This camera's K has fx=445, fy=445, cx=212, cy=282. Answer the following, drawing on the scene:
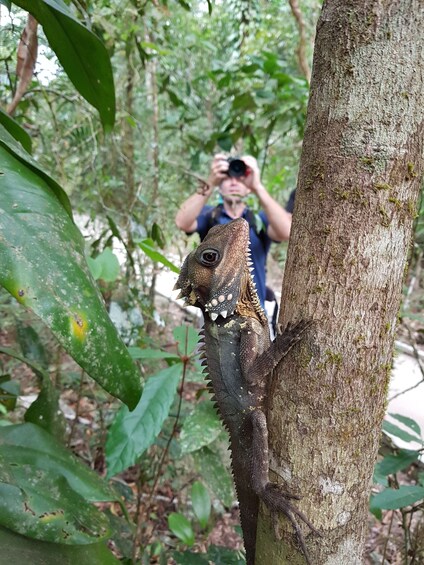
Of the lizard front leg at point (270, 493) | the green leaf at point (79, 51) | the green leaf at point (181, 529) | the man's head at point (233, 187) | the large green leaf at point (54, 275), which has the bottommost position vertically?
the green leaf at point (181, 529)

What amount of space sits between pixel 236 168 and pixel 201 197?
33 centimetres

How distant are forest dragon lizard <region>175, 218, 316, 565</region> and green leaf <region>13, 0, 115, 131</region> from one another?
63 centimetres

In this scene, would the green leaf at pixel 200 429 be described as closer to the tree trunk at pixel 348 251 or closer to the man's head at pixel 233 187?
the tree trunk at pixel 348 251

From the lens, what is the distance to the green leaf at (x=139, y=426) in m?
1.56

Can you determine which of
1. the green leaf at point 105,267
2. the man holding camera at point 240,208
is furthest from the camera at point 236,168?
the green leaf at point 105,267

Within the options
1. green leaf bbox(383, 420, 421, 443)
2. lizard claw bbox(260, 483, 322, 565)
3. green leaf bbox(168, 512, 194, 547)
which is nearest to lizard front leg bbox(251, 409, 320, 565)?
lizard claw bbox(260, 483, 322, 565)

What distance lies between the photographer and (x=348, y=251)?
0.89 m

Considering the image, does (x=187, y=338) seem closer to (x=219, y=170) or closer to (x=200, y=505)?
(x=200, y=505)

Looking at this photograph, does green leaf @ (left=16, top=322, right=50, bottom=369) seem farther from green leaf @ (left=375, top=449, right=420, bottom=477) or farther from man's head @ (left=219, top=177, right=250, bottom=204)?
green leaf @ (left=375, top=449, right=420, bottom=477)

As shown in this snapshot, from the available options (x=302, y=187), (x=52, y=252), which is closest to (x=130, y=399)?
(x=52, y=252)

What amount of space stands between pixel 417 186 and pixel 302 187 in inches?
9.0

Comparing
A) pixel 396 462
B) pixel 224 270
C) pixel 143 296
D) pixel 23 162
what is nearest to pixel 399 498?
pixel 396 462

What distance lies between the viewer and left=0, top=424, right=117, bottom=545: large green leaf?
3.49ft

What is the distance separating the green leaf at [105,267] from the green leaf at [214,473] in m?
0.86
